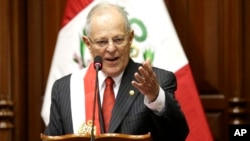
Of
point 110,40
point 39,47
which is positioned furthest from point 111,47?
point 39,47

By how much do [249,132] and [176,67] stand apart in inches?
21.7

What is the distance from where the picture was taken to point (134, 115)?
2168mm

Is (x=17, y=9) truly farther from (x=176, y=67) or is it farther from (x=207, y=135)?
(x=207, y=135)

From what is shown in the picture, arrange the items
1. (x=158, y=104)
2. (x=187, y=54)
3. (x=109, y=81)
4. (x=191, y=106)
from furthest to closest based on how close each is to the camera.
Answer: (x=187, y=54), (x=191, y=106), (x=109, y=81), (x=158, y=104)

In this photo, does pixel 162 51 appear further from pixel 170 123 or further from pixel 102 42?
pixel 170 123

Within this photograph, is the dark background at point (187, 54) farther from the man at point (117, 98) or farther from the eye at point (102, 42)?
the eye at point (102, 42)

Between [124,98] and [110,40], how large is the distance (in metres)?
0.24

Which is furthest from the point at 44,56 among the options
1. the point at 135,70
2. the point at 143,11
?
the point at 135,70

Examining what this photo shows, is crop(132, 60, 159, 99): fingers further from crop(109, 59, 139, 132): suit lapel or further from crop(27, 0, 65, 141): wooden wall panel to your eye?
crop(27, 0, 65, 141): wooden wall panel

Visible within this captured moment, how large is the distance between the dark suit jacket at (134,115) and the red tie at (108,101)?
0.03 m

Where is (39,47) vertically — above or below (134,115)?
above

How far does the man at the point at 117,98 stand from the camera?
6.89ft

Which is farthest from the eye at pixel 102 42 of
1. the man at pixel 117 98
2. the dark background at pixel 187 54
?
the dark background at pixel 187 54

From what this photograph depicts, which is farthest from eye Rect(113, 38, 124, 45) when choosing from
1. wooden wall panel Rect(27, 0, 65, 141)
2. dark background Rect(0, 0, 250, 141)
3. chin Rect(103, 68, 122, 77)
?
wooden wall panel Rect(27, 0, 65, 141)
